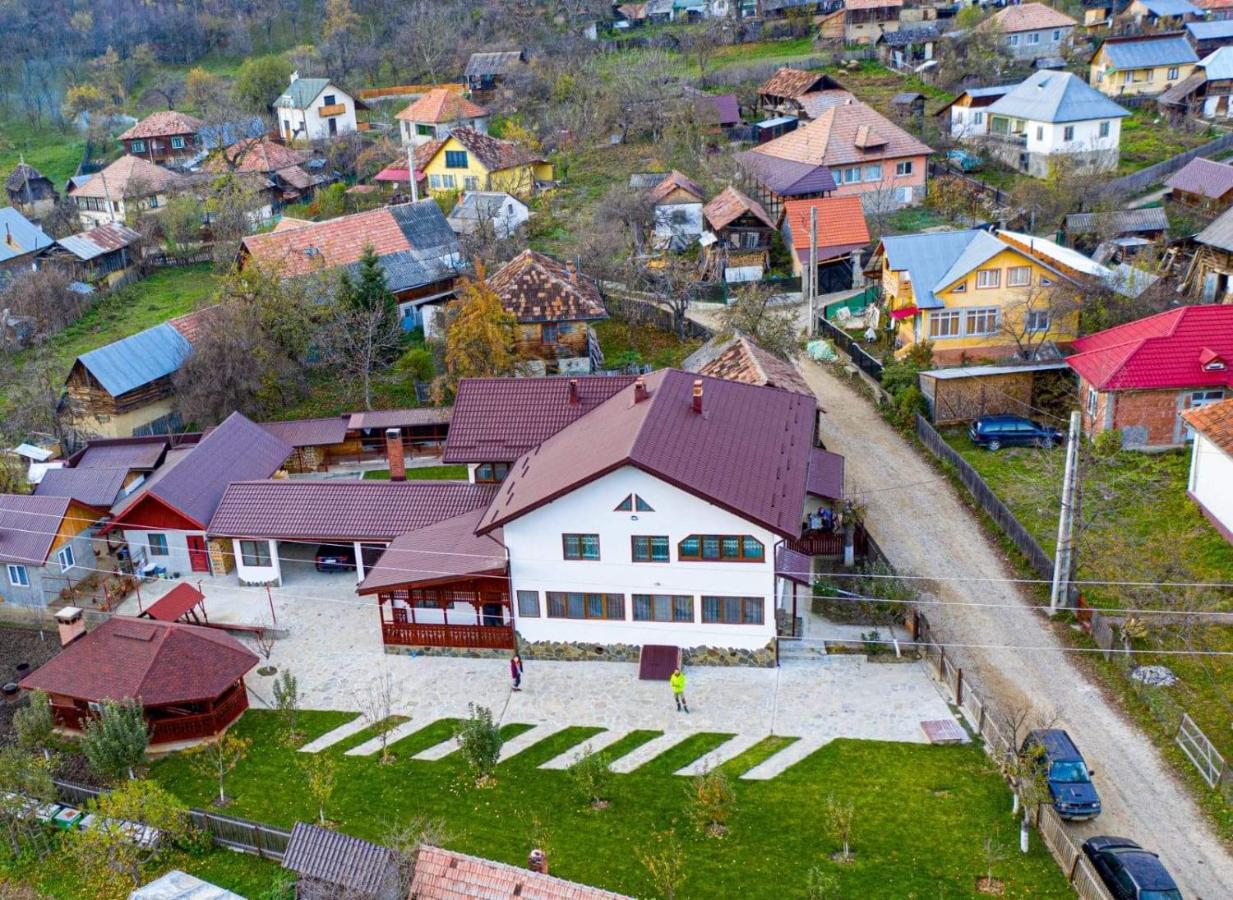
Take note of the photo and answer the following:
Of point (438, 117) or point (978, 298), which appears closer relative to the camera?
point (978, 298)

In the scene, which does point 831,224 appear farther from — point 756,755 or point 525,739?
point 525,739

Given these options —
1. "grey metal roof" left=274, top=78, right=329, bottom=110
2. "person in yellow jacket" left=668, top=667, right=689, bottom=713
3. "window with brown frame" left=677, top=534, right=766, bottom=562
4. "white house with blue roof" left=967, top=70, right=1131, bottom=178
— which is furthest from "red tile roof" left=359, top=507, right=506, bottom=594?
"grey metal roof" left=274, top=78, right=329, bottom=110

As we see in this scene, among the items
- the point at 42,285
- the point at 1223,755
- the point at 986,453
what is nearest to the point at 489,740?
the point at 1223,755

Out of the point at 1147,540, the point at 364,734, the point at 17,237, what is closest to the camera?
the point at 364,734

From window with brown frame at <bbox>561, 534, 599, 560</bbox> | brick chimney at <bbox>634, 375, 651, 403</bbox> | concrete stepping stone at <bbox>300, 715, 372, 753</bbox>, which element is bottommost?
concrete stepping stone at <bbox>300, 715, 372, 753</bbox>

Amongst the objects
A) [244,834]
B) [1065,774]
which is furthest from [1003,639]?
[244,834]

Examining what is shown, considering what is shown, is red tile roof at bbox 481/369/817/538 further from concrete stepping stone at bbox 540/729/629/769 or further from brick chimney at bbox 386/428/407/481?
concrete stepping stone at bbox 540/729/629/769
